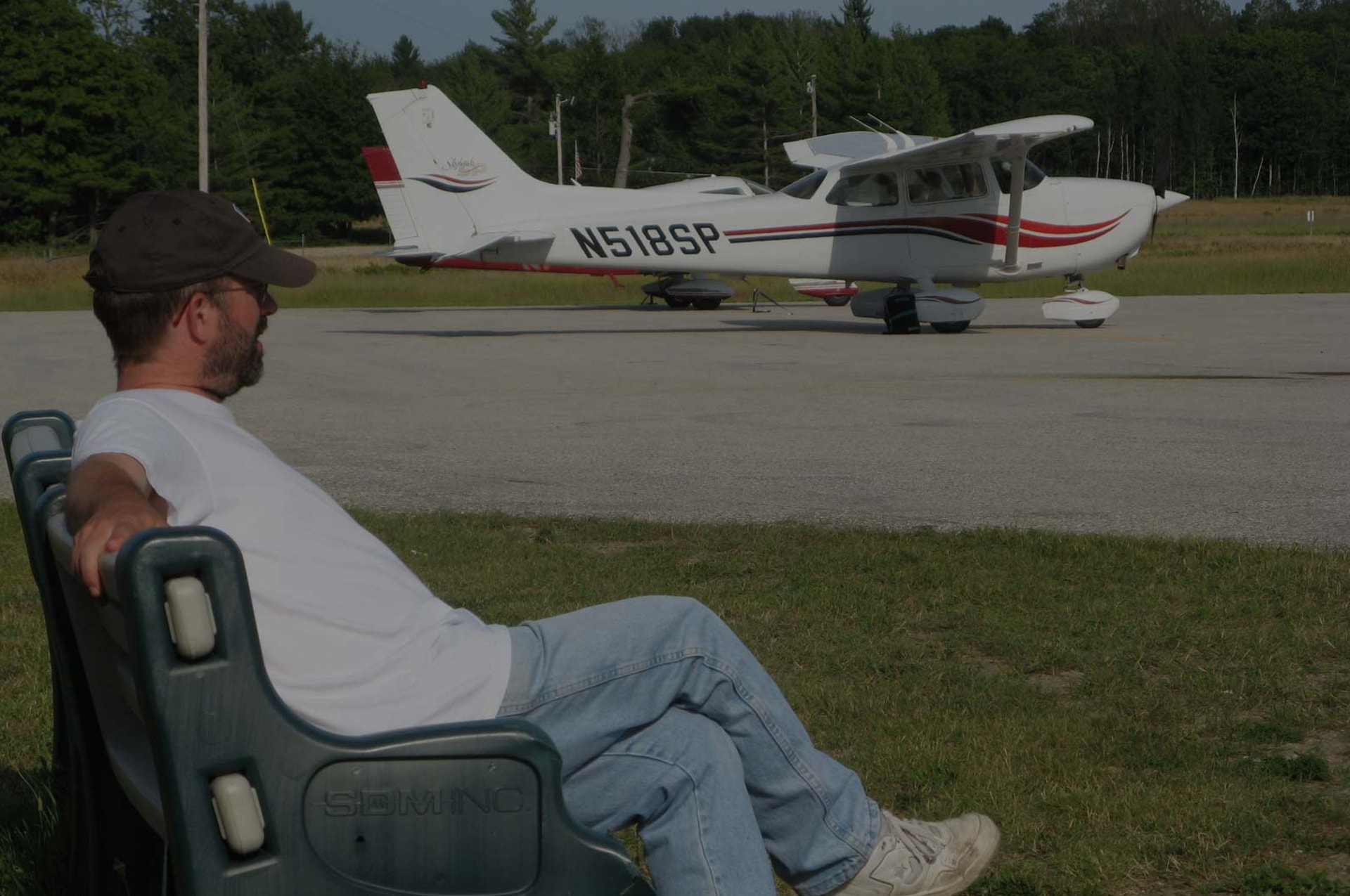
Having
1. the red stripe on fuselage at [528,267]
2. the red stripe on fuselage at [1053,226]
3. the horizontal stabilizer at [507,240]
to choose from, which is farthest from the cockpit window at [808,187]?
the horizontal stabilizer at [507,240]

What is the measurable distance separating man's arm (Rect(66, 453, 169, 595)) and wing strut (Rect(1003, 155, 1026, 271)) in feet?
62.4

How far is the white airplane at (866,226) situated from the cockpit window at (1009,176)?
0.09 feet

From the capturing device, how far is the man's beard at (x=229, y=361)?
2.43m

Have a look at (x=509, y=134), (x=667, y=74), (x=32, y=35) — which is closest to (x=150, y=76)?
(x=32, y=35)

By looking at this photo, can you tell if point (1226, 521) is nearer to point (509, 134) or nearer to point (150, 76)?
point (150, 76)

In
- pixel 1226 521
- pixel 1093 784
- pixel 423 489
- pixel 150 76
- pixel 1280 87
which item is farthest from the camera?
pixel 1280 87

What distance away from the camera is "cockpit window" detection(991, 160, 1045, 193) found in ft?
67.5

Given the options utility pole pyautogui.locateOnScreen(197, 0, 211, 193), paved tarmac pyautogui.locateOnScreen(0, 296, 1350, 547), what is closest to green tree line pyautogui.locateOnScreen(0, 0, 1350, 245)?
paved tarmac pyautogui.locateOnScreen(0, 296, 1350, 547)

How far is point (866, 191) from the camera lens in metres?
21.0

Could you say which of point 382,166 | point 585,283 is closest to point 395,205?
point 382,166

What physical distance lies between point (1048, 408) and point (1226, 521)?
472 cm

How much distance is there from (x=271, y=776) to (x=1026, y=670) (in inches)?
131

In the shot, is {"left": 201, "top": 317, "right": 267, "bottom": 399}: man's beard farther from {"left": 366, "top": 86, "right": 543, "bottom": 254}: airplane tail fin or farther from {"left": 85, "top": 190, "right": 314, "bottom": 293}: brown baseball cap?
{"left": 366, "top": 86, "right": 543, "bottom": 254}: airplane tail fin

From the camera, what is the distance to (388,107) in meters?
23.1
